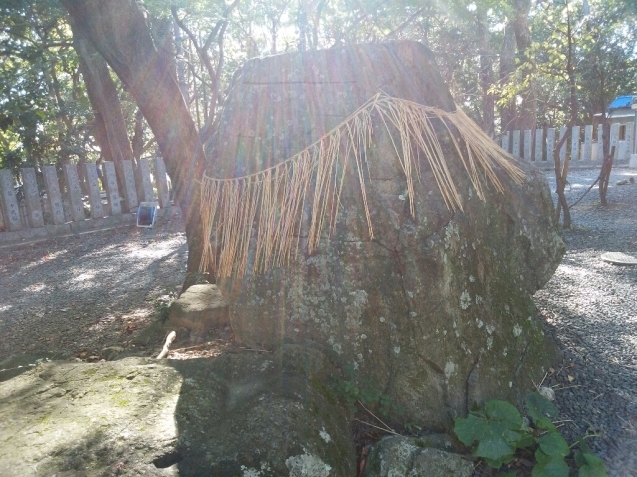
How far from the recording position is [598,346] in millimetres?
2973

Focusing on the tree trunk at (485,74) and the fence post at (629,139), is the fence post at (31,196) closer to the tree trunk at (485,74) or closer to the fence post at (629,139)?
the tree trunk at (485,74)

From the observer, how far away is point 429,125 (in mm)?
2500

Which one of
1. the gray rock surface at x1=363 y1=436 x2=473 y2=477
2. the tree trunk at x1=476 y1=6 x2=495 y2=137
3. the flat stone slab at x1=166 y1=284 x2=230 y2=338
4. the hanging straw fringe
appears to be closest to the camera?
the gray rock surface at x1=363 y1=436 x2=473 y2=477

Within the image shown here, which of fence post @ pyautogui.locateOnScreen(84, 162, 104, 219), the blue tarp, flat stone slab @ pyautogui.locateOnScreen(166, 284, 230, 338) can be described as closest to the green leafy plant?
flat stone slab @ pyautogui.locateOnScreen(166, 284, 230, 338)

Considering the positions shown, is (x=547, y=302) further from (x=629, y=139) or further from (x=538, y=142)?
(x=629, y=139)

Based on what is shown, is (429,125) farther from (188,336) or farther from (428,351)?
(188,336)

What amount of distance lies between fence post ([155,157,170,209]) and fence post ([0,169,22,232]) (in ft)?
8.21

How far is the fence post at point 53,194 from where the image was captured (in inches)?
337

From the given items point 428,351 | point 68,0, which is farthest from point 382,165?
point 68,0

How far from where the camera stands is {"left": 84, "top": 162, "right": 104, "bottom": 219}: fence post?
29.3 ft

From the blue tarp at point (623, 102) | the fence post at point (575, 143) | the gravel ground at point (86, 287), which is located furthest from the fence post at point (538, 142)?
the gravel ground at point (86, 287)

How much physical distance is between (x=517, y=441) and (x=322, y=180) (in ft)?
4.56

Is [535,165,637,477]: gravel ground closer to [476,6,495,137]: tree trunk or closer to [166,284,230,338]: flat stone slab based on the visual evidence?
[166,284,230,338]: flat stone slab

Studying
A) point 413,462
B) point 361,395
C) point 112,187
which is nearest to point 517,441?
point 413,462
